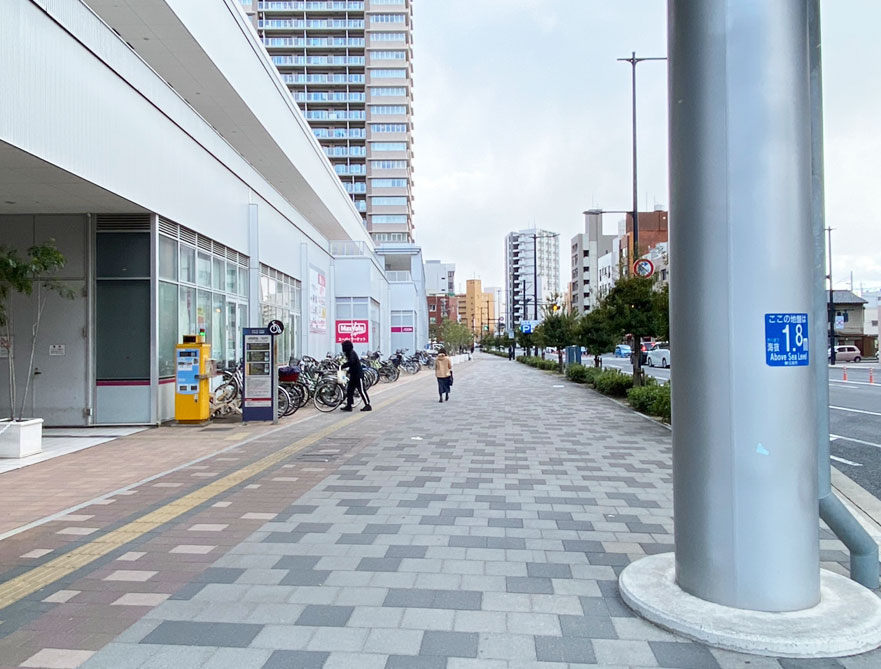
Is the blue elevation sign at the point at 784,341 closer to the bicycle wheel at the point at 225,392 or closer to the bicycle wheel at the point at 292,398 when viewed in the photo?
the bicycle wheel at the point at 292,398

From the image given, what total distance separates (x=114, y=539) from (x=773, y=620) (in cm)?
482

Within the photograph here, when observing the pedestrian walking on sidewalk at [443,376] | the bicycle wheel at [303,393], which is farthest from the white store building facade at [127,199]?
the pedestrian walking on sidewalk at [443,376]

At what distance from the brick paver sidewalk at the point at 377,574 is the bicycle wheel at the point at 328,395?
22.2ft

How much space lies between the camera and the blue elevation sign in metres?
3.71

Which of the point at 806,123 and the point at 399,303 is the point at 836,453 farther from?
the point at 399,303

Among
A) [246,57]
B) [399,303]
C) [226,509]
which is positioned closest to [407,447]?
[226,509]

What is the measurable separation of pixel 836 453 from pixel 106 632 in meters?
10.1

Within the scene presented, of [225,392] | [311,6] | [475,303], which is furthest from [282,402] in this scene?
[475,303]

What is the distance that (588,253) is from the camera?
126 m

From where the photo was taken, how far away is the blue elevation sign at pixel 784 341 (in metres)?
3.71

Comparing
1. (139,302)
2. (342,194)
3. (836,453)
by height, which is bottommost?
(836,453)

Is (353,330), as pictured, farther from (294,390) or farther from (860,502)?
(860,502)

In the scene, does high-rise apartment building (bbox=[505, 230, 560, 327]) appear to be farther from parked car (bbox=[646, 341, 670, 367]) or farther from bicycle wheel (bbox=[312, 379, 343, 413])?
bicycle wheel (bbox=[312, 379, 343, 413])

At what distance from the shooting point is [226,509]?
6391mm
